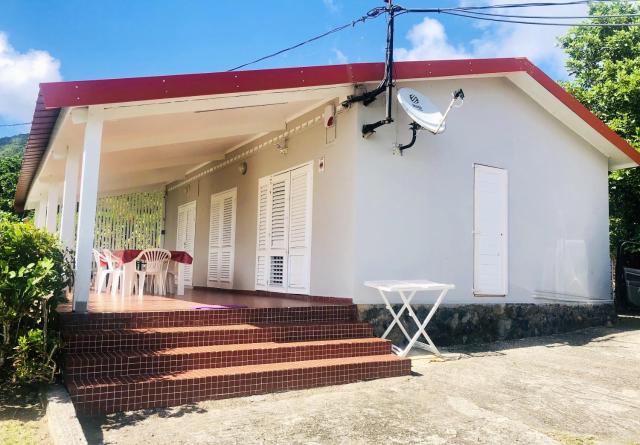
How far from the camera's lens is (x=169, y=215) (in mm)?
14117

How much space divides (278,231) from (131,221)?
8516 millimetres

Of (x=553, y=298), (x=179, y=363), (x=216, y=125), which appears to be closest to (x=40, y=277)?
(x=179, y=363)

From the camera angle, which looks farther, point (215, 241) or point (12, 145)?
point (12, 145)

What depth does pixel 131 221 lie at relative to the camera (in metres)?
15.2

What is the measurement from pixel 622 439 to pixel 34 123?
23.5 feet

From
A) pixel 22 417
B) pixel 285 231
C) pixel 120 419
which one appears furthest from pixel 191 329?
Result: pixel 285 231

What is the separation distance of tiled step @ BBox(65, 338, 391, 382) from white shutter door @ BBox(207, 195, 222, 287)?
550 centimetres

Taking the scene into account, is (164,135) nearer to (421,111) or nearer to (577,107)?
(421,111)

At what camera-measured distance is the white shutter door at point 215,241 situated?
10641 mm

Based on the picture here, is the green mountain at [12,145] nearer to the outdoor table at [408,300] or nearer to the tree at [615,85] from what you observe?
the tree at [615,85]

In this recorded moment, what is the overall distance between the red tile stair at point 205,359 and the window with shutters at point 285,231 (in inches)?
73.5

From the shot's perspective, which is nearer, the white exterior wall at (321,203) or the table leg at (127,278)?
the white exterior wall at (321,203)

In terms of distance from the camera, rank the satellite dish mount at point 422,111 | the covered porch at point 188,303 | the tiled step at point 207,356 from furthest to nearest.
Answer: the satellite dish mount at point 422,111 < the covered porch at point 188,303 < the tiled step at point 207,356

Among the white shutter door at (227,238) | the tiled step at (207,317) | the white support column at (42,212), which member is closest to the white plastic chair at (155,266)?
the white shutter door at (227,238)
